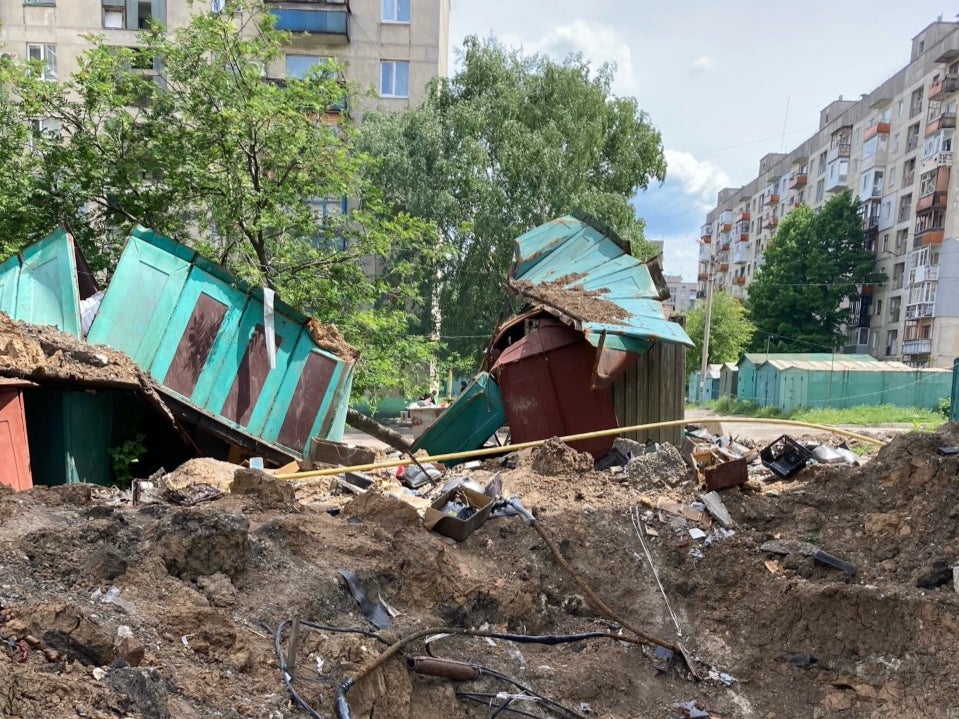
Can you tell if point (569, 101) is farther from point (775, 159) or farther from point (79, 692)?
point (775, 159)

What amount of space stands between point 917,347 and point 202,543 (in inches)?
1549

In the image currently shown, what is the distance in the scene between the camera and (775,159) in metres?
56.8

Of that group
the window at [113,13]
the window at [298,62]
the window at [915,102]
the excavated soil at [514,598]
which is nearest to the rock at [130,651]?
the excavated soil at [514,598]

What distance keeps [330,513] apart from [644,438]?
395 cm

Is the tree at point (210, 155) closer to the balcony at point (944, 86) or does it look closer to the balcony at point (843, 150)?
the balcony at point (944, 86)

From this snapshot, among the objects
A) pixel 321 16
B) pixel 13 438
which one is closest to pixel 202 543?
pixel 13 438

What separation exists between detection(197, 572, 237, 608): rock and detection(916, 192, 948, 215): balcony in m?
38.9

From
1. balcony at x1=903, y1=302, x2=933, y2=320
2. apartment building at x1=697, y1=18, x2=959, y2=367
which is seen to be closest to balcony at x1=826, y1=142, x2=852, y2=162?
apartment building at x1=697, y1=18, x2=959, y2=367

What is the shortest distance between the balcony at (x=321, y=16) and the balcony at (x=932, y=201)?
28.3 m

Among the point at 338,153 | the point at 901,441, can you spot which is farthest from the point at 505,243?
the point at 901,441

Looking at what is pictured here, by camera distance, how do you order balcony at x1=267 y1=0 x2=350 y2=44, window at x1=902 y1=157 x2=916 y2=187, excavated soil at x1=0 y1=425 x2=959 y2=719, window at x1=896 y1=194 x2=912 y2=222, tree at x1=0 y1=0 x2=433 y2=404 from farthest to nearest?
window at x1=896 y1=194 x2=912 y2=222
window at x1=902 y1=157 x2=916 y2=187
balcony at x1=267 y1=0 x2=350 y2=44
tree at x1=0 y1=0 x2=433 y2=404
excavated soil at x1=0 y1=425 x2=959 y2=719

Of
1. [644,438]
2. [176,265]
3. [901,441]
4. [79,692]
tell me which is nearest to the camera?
[79,692]

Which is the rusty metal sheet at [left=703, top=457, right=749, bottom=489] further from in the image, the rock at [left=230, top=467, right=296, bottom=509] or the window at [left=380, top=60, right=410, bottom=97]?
the window at [left=380, top=60, right=410, bottom=97]

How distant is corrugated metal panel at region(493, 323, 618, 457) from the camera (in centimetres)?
730
